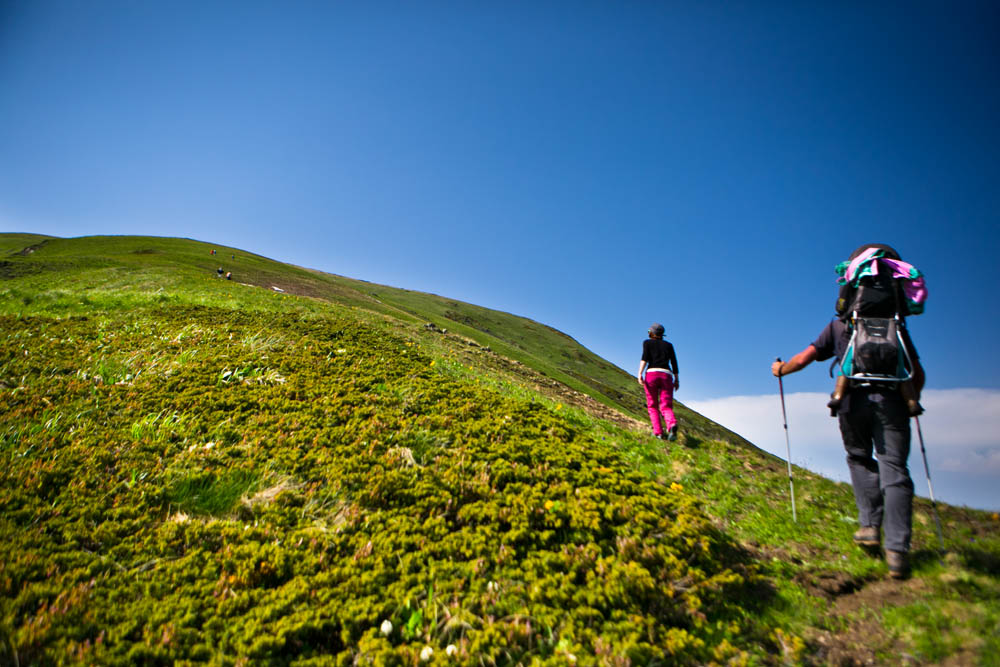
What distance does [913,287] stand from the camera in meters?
6.07

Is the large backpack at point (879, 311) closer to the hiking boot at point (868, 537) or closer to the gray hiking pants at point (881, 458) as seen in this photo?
the gray hiking pants at point (881, 458)

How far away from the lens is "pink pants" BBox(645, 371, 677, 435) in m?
11.8

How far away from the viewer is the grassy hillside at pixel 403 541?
4000 millimetres

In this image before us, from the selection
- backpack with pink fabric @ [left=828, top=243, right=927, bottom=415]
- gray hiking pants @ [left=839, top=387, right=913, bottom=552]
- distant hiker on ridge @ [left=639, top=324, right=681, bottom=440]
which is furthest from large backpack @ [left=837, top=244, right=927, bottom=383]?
distant hiker on ridge @ [left=639, top=324, right=681, bottom=440]

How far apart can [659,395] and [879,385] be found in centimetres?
629

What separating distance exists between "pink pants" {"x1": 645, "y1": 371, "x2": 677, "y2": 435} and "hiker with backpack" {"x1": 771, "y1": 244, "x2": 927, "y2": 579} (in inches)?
211

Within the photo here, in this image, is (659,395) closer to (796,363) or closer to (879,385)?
(796,363)

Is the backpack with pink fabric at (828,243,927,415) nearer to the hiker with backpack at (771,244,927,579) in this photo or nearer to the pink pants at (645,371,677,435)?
the hiker with backpack at (771,244,927,579)

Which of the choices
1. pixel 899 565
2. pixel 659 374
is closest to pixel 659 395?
pixel 659 374

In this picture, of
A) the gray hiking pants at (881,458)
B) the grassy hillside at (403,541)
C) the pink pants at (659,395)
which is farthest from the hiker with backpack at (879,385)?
the pink pants at (659,395)

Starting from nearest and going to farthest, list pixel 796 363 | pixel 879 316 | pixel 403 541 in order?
pixel 403 541 < pixel 879 316 < pixel 796 363

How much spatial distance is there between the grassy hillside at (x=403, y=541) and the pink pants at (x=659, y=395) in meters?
1.50

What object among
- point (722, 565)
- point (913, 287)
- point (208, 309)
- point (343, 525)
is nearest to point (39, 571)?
point (343, 525)

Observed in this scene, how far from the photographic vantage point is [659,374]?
39.2 ft
